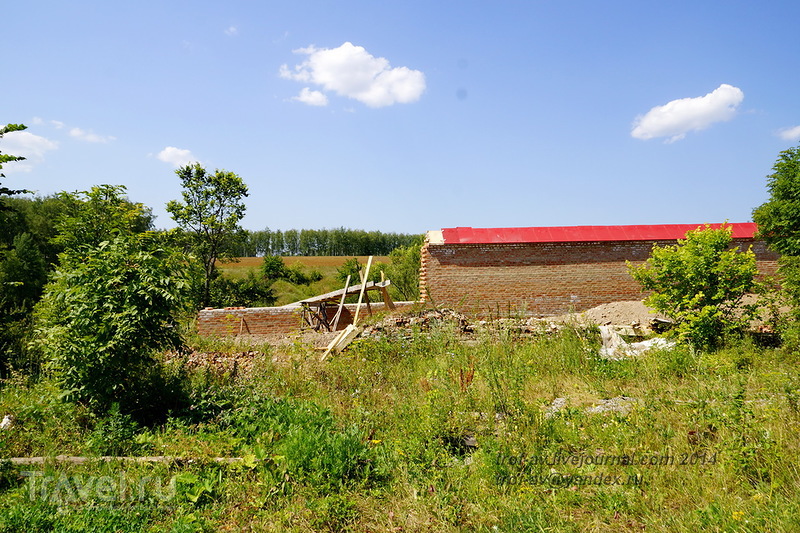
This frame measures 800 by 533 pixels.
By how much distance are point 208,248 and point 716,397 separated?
89.8 feet

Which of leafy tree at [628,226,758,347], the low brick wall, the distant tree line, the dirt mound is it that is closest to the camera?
leafy tree at [628,226,758,347]

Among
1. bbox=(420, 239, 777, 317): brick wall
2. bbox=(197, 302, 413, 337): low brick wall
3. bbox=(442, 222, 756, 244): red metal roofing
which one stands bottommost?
bbox=(197, 302, 413, 337): low brick wall

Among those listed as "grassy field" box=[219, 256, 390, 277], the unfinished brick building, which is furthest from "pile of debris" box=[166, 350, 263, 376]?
"grassy field" box=[219, 256, 390, 277]

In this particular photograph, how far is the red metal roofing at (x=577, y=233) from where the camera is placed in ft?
39.7

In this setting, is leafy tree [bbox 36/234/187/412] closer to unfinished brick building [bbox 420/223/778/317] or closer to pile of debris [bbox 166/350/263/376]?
pile of debris [bbox 166/350/263/376]

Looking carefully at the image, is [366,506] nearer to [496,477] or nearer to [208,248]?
[496,477]

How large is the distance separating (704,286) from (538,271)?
455 centimetres

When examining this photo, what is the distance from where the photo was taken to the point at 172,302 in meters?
5.59

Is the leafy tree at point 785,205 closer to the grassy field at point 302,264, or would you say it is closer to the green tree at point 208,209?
the green tree at point 208,209

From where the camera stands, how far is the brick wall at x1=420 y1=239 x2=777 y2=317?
39.8 feet

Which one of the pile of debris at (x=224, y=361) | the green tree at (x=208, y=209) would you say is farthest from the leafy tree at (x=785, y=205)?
the green tree at (x=208, y=209)

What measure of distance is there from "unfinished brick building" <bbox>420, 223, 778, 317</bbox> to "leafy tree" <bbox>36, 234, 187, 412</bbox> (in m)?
7.69

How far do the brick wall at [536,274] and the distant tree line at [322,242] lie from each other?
70.2 metres

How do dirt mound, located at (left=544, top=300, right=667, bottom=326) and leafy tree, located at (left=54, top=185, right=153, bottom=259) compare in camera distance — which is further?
dirt mound, located at (left=544, top=300, right=667, bottom=326)
